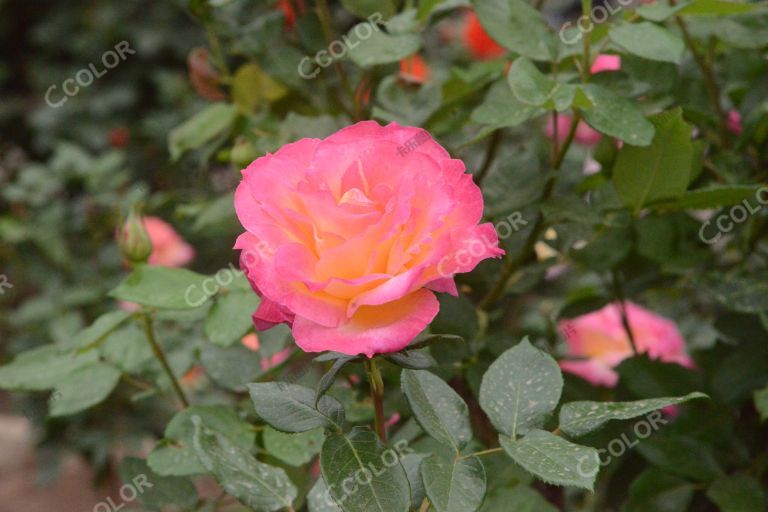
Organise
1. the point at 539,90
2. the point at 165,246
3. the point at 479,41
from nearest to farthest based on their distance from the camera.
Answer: the point at 539,90
the point at 165,246
the point at 479,41

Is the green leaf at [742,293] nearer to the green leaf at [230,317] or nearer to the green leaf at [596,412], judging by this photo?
the green leaf at [596,412]

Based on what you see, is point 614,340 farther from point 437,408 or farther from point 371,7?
point 437,408

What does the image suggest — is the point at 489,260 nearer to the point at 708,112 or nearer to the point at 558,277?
the point at 708,112

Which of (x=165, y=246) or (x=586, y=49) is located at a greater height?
(x=586, y=49)

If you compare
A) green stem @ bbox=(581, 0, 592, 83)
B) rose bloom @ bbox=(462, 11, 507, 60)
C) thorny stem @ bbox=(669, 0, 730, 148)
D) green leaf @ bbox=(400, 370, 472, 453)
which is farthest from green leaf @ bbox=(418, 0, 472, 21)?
rose bloom @ bbox=(462, 11, 507, 60)

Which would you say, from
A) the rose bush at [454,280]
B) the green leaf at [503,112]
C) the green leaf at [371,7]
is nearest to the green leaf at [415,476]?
the rose bush at [454,280]

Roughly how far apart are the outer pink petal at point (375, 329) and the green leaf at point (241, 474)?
9cm

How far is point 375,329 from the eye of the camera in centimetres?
41

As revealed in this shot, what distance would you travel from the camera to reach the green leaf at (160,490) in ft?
2.04

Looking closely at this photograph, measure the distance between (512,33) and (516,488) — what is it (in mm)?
336

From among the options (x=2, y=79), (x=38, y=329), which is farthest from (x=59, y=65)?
(x=38, y=329)

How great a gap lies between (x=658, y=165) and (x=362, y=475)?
1.17 ft

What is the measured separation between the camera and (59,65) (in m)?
2.73

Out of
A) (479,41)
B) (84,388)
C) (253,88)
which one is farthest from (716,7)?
(479,41)
